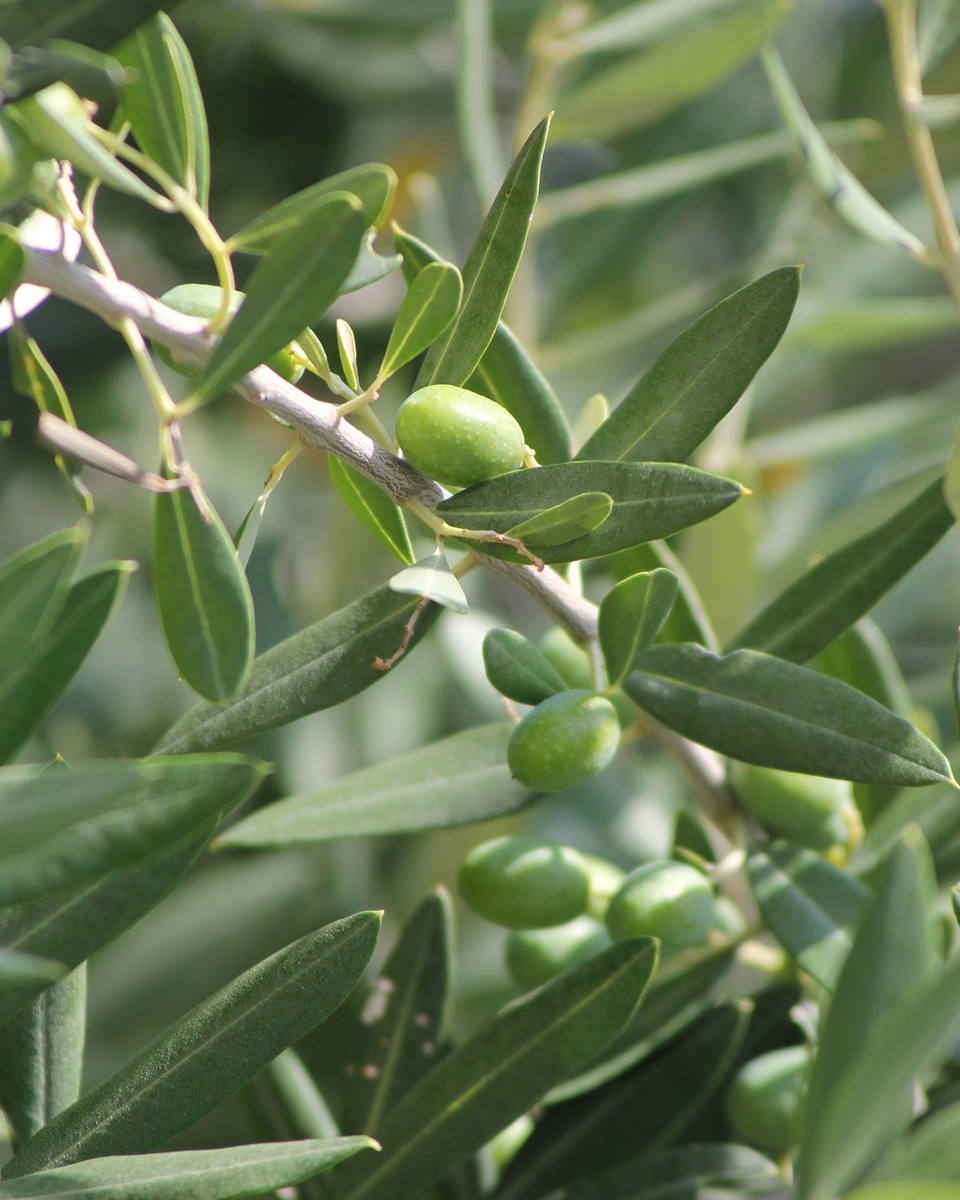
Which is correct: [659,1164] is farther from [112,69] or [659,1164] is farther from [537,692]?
[112,69]

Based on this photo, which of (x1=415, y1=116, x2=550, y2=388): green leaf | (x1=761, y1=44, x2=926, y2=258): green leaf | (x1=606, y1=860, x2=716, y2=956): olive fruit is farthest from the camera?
(x1=761, y1=44, x2=926, y2=258): green leaf

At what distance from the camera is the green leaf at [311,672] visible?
0.50 meters

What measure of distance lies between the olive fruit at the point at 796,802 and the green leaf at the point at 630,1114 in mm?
109

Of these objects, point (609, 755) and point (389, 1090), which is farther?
point (389, 1090)

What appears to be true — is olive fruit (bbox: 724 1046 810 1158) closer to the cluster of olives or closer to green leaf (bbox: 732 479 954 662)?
the cluster of olives

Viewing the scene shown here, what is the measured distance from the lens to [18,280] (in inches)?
16.7

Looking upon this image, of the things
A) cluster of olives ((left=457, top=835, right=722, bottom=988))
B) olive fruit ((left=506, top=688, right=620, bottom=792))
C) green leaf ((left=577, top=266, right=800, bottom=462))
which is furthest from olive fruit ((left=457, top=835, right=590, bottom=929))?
green leaf ((left=577, top=266, right=800, bottom=462))

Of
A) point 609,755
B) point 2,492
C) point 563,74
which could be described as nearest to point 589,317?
point 563,74

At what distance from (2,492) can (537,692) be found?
111 cm

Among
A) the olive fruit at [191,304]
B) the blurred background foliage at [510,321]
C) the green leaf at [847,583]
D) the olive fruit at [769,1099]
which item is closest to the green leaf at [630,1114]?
the olive fruit at [769,1099]

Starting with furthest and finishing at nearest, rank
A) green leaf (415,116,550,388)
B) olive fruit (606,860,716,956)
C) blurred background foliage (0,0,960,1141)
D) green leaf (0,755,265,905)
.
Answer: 1. blurred background foliage (0,0,960,1141)
2. olive fruit (606,860,716,956)
3. green leaf (415,116,550,388)
4. green leaf (0,755,265,905)

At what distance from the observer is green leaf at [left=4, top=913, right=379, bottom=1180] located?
450 millimetres

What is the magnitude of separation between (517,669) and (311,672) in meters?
0.09

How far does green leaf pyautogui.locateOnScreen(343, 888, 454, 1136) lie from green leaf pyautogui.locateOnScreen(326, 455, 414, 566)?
19 cm
